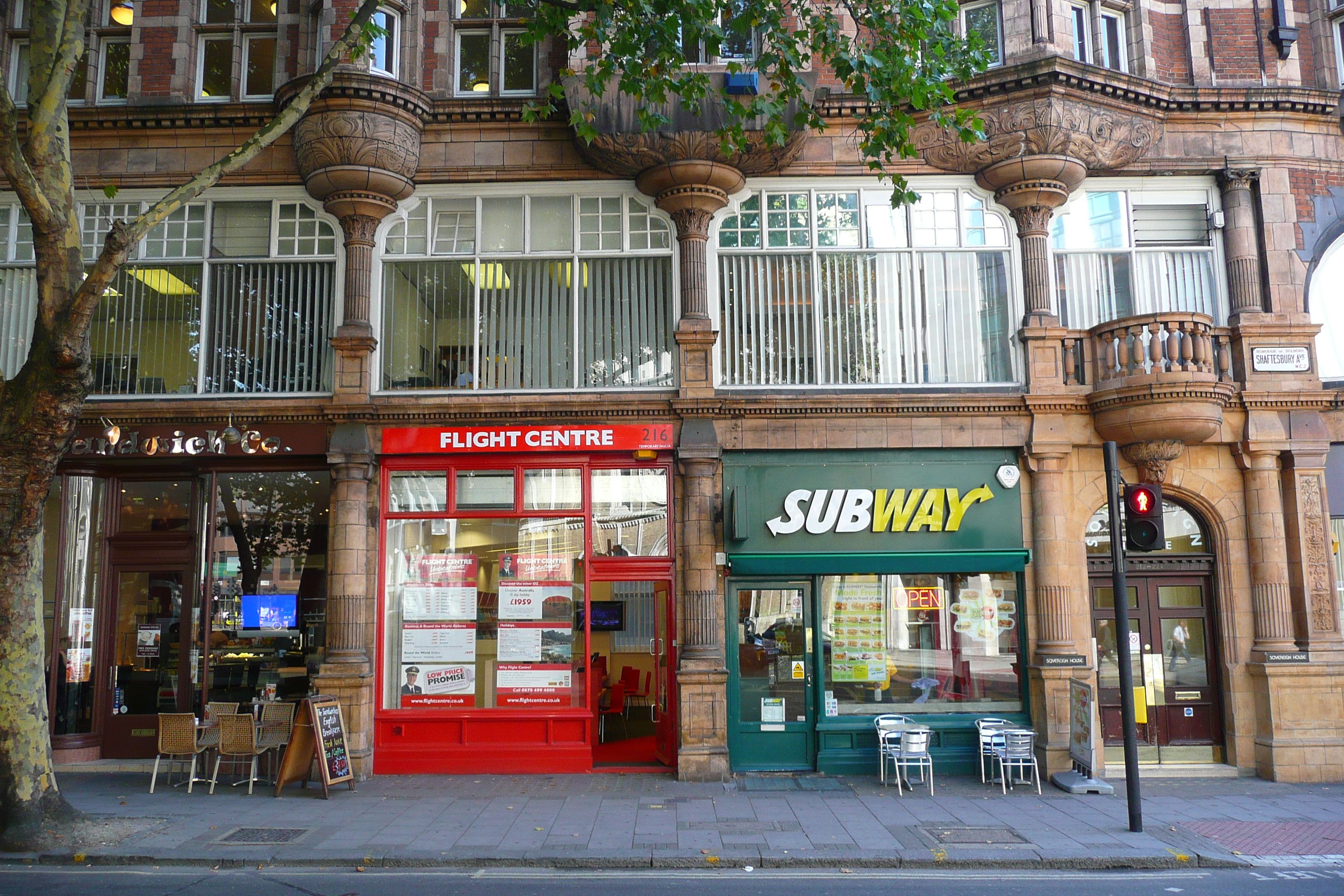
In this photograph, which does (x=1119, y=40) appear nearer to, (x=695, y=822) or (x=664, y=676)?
(x=664, y=676)

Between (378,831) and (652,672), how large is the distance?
553 centimetres

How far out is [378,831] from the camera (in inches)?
373

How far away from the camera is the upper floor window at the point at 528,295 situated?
13.2 metres

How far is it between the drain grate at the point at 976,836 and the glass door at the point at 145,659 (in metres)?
10.0

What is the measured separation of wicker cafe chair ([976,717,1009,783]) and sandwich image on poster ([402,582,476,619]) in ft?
22.1

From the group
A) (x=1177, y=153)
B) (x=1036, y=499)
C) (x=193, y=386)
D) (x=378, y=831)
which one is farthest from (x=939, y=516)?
(x=193, y=386)

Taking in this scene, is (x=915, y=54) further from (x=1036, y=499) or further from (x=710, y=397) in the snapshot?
(x=1036, y=499)

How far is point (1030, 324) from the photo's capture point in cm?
1288

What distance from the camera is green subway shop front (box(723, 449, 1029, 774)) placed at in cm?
1234

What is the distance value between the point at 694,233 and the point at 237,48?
7.21 meters

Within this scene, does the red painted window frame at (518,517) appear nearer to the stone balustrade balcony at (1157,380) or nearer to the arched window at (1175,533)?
the arched window at (1175,533)

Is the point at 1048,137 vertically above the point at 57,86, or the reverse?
the point at 1048,137

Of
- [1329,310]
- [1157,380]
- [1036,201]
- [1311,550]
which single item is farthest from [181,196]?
[1329,310]

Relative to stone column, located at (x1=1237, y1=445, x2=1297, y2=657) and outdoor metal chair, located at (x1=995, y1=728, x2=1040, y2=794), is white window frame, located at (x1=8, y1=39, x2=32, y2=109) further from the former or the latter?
stone column, located at (x1=1237, y1=445, x2=1297, y2=657)
